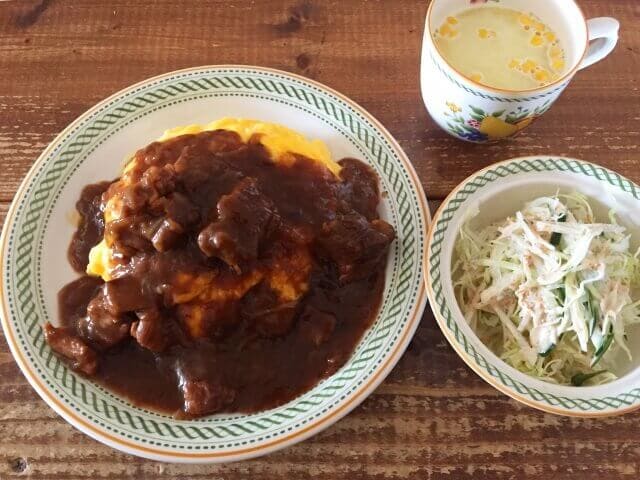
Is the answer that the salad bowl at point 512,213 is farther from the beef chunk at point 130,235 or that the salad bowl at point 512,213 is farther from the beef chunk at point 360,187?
the beef chunk at point 130,235

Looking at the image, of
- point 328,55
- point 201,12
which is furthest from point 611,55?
point 201,12

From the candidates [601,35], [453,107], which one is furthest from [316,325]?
[601,35]

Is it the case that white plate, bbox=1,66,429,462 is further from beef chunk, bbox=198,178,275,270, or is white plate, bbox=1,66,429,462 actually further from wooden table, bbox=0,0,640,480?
beef chunk, bbox=198,178,275,270

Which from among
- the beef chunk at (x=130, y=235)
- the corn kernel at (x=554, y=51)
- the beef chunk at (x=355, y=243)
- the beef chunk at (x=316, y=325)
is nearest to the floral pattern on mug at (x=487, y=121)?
the corn kernel at (x=554, y=51)

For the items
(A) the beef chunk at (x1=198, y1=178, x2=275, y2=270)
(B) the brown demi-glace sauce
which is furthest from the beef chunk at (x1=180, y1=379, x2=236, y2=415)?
(A) the beef chunk at (x1=198, y1=178, x2=275, y2=270)

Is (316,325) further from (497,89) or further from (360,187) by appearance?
(497,89)

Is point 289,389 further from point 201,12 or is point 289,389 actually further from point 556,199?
point 201,12

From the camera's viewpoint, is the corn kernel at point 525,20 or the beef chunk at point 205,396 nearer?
the beef chunk at point 205,396
